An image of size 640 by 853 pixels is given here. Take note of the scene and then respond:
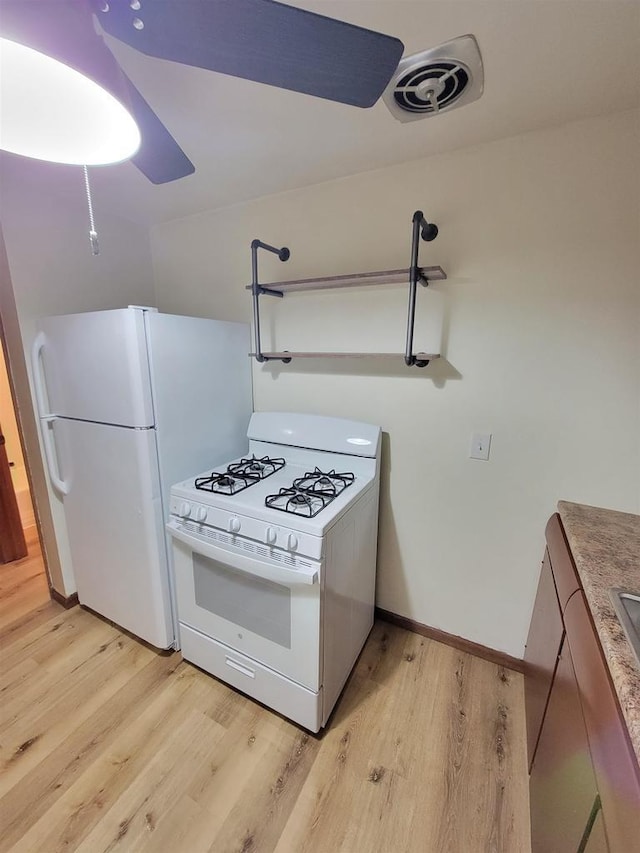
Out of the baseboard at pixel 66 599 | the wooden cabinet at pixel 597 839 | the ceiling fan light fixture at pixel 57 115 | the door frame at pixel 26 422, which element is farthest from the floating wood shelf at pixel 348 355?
the baseboard at pixel 66 599

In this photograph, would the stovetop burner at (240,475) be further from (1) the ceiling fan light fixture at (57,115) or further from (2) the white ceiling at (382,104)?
(2) the white ceiling at (382,104)

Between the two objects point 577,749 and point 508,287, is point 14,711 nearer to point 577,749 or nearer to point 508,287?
point 577,749

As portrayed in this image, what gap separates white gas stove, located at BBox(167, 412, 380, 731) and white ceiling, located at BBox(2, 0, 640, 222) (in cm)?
121

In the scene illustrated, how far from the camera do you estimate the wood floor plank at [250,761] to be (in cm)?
114

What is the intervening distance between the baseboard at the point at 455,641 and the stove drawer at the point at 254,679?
0.72 meters

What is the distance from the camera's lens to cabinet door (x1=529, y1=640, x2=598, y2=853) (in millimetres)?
715

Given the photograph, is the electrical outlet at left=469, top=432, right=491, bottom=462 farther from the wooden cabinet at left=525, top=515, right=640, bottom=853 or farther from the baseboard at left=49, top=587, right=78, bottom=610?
the baseboard at left=49, top=587, right=78, bottom=610

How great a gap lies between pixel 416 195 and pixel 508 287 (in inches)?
22.8

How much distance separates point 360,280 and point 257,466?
Answer: 105 centimetres

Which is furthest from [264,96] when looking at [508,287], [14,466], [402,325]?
[14,466]

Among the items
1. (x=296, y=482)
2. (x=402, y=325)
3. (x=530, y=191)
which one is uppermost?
(x=530, y=191)

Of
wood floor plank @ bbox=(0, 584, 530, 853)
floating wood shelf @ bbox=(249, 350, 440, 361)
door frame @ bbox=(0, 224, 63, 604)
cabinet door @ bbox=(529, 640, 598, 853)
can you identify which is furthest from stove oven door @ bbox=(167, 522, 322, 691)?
door frame @ bbox=(0, 224, 63, 604)

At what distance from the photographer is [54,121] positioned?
77 cm

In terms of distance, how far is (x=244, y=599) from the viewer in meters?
1.44
